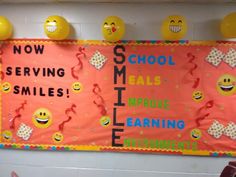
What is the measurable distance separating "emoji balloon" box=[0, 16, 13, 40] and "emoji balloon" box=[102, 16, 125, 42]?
829 millimetres

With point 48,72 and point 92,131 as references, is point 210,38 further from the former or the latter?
point 48,72

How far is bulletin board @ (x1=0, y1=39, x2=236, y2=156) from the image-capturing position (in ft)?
7.00

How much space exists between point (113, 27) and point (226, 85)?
3.51 ft

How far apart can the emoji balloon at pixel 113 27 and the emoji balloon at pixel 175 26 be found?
35 centimetres

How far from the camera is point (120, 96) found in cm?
219

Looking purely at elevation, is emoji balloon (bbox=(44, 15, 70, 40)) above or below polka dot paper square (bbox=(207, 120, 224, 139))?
above

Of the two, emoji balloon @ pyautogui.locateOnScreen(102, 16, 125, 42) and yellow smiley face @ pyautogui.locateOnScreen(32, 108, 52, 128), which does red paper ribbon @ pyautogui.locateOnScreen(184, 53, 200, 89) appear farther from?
yellow smiley face @ pyautogui.locateOnScreen(32, 108, 52, 128)

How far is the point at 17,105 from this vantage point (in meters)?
2.26

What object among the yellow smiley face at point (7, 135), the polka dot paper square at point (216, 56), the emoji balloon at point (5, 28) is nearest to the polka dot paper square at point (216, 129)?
the polka dot paper square at point (216, 56)

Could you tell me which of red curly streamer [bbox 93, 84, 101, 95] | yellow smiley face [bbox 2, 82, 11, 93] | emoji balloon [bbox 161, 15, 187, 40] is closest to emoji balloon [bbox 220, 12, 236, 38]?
emoji balloon [bbox 161, 15, 187, 40]

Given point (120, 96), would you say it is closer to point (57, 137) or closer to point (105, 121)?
point (105, 121)

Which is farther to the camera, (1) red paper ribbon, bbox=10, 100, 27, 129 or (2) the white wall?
(1) red paper ribbon, bbox=10, 100, 27, 129

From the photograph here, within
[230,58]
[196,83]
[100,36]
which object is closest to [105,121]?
[100,36]

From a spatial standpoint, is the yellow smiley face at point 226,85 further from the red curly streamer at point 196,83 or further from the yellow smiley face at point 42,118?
the yellow smiley face at point 42,118
